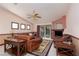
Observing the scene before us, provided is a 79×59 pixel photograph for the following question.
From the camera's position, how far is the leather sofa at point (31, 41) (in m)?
1.81

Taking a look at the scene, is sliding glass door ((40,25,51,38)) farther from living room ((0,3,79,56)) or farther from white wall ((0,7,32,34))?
white wall ((0,7,32,34))

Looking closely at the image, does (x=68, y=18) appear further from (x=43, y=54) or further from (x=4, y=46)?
(x=4, y=46)

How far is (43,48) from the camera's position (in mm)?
1837

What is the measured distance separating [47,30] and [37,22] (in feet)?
0.83

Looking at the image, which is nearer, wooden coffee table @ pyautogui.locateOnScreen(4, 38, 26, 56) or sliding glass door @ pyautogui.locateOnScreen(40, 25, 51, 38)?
wooden coffee table @ pyautogui.locateOnScreen(4, 38, 26, 56)

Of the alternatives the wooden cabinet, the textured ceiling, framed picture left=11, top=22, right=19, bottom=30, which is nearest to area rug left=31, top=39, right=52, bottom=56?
the wooden cabinet

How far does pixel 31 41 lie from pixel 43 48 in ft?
0.85

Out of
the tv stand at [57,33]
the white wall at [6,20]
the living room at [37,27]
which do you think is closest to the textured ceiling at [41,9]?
the living room at [37,27]

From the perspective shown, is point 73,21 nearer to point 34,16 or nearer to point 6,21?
point 34,16

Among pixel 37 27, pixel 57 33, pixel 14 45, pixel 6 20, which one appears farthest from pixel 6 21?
pixel 57 33

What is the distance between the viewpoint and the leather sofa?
71.4 inches

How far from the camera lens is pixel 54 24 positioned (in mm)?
1870

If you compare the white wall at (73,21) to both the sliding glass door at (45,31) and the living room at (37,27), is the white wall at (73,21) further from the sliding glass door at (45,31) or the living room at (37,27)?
the sliding glass door at (45,31)

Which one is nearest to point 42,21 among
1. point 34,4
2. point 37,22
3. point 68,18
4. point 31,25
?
point 37,22
